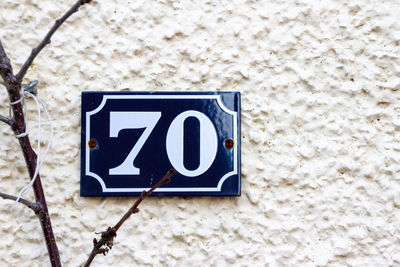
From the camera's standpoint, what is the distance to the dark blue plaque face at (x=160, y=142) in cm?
87

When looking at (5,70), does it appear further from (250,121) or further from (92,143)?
(250,121)

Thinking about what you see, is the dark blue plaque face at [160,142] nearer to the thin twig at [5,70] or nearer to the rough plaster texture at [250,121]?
the rough plaster texture at [250,121]

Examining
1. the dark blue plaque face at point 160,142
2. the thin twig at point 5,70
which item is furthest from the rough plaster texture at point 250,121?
the thin twig at point 5,70

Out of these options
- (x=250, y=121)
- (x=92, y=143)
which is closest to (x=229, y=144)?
(x=250, y=121)

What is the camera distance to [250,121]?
89 centimetres

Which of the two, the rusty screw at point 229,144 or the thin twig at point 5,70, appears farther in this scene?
the rusty screw at point 229,144

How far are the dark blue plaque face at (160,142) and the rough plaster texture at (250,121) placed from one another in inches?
1.1

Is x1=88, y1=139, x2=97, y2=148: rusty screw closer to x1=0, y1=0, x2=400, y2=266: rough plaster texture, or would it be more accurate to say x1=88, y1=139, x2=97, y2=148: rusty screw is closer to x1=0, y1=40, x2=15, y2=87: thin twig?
x1=0, y1=0, x2=400, y2=266: rough plaster texture

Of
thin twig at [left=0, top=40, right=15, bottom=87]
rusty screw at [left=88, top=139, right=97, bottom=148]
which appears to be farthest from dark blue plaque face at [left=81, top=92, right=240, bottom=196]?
thin twig at [left=0, top=40, right=15, bottom=87]

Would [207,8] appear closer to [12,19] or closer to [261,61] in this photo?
[261,61]

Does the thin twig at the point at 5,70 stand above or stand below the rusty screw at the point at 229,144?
above

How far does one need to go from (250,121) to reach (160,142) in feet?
0.60

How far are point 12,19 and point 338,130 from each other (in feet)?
2.27

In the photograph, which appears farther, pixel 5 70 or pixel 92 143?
pixel 92 143
